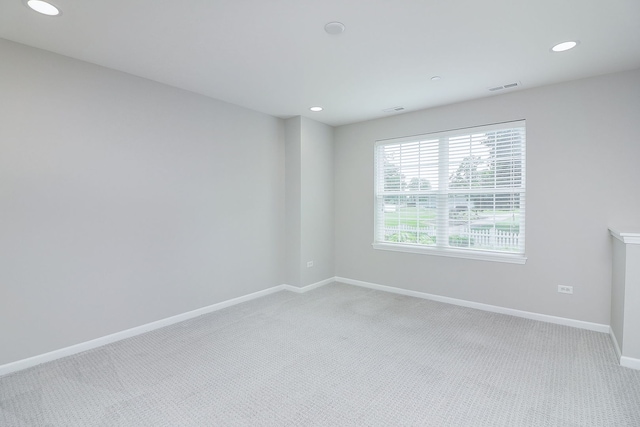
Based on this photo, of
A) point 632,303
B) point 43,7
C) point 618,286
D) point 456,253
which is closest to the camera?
point 43,7

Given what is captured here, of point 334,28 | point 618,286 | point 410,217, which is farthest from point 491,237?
point 334,28

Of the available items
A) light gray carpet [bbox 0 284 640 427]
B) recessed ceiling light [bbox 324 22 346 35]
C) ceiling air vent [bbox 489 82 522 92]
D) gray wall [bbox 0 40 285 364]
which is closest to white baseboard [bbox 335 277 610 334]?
light gray carpet [bbox 0 284 640 427]

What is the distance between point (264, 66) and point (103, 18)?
48.9 inches

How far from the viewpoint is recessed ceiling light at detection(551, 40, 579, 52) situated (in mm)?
2520

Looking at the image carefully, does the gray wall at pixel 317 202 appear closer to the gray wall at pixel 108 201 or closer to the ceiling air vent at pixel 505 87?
the gray wall at pixel 108 201

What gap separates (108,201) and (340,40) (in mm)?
2563

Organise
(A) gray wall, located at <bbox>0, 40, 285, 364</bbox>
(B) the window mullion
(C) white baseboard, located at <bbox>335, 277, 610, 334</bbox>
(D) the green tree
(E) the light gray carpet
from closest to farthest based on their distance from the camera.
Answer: (E) the light gray carpet, (A) gray wall, located at <bbox>0, 40, 285, 364</bbox>, (C) white baseboard, located at <bbox>335, 277, 610, 334</bbox>, (B) the window mullion, (D) the green tree

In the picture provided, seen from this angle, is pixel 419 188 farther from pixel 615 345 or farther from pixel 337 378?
pixel 337 378

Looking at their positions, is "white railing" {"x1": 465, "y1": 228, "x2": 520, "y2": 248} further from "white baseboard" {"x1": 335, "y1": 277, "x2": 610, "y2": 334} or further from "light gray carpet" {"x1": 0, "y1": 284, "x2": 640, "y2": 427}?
"light gray carpet" {"x1": 0, "y1": 284, "x2": 640, "y2": 427}

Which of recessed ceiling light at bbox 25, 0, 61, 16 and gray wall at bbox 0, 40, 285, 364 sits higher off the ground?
recessed ceiling light at bbox 25, 0, 61, 16

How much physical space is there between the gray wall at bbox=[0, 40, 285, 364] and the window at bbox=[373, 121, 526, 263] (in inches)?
84.3

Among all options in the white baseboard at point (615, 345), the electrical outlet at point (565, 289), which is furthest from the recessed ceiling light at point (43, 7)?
the electrical outlet at point (565, 289)

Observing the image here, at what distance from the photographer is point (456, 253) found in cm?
409

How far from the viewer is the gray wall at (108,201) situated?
2525 millimetres
